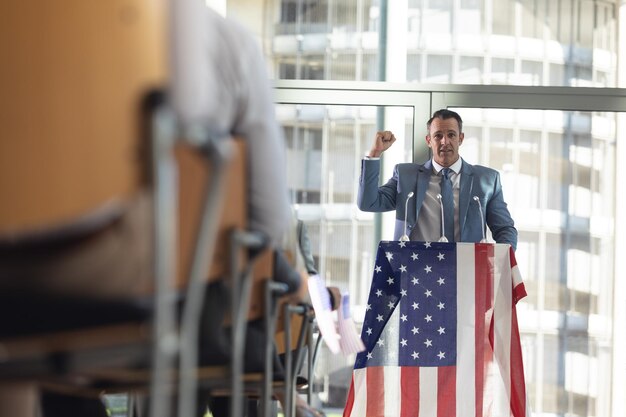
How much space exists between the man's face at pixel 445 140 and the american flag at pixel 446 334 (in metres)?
0.95

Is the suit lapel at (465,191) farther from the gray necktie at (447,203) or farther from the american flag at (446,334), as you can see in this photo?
the american flag at (446,334)

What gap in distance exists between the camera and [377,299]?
4.50 m

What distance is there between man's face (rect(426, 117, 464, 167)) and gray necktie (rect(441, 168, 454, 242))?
0.23 ft

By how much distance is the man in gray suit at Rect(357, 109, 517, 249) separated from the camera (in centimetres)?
520

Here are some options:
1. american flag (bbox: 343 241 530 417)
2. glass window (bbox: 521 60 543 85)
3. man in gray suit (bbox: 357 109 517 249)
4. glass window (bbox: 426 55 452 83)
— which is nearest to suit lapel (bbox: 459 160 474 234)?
man in gray suit (bbox: 357 109 517 249)

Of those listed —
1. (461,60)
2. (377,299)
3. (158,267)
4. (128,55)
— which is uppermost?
(461,60)

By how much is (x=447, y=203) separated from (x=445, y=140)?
33cm

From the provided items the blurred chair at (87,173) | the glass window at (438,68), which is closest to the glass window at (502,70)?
the glass window at (438,68)

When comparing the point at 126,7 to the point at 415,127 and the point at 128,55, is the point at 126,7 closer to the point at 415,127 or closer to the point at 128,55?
the point at 128,55

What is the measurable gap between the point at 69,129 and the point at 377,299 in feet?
10.9

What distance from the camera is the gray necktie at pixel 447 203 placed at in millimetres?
5195

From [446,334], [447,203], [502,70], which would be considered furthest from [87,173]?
→ [502,70]

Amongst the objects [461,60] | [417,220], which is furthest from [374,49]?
[417,220]

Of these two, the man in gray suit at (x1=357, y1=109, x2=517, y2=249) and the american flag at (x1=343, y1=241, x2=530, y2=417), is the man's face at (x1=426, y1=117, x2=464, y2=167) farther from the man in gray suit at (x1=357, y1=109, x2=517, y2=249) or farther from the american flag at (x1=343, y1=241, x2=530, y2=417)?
the american flag at (x1=343, y1=241, x2=530, y2=417)
